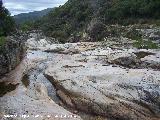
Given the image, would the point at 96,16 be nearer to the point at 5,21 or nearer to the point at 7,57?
the point at 5,21

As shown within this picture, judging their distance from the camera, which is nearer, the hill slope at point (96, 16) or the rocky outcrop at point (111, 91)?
the rocky outcrop at point (111, 91)

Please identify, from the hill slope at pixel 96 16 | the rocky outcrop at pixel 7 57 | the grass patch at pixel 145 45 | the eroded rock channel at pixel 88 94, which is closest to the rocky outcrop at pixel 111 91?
the eroded rock channel at pixel 88 94

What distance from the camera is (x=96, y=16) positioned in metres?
115

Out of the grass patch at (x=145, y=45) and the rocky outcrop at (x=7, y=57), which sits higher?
the rocky outcrop at (x=7, y=57)

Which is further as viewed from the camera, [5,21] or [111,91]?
[5,21]

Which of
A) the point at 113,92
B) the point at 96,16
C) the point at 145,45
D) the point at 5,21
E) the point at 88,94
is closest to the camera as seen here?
the point at 113,92

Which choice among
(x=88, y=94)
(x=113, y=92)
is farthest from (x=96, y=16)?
(x=113, y=92)

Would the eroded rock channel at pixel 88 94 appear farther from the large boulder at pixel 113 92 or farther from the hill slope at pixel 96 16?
the hill slope at pixel 96 16

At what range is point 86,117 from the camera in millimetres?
27562

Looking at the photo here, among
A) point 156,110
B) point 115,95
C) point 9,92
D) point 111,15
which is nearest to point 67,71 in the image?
point 9,92

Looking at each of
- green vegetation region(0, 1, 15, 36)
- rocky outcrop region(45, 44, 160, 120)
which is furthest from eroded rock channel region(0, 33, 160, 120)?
green vegetation region(0, 1, 15, 36)

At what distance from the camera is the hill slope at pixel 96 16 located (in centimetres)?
9464

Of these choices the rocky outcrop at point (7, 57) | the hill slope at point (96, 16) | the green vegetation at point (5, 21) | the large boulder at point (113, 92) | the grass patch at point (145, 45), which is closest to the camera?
the large boulder at point (113, 92)

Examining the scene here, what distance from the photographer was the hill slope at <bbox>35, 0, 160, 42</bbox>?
3726 inches
